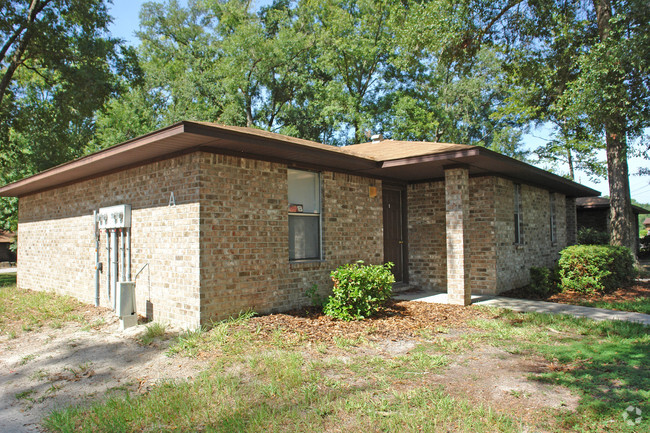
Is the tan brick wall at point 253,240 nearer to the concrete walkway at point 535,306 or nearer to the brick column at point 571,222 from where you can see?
the concrete walkway at point 535,306

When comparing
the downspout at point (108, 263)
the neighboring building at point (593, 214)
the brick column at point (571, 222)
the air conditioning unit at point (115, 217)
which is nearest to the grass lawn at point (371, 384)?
the air conditioning unit at point (115, 217)

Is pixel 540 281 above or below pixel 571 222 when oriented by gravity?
below

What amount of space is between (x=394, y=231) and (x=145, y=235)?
5824 millimetres

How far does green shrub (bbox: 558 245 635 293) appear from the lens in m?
10.3

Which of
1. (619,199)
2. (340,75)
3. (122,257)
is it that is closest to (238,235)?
(122,257)

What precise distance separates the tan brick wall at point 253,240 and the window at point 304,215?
15cm

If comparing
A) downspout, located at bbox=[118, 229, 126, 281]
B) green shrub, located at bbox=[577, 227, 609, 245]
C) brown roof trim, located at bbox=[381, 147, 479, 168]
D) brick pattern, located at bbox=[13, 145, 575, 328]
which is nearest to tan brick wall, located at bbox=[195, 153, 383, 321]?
brick pattern, located at bbox=[13, 145, 575, 328]

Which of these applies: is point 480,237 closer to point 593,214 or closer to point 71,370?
point 71,370

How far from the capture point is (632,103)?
1100cm

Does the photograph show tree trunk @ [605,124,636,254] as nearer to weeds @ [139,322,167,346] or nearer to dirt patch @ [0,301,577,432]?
dirt patch @ [0,301,577,432]

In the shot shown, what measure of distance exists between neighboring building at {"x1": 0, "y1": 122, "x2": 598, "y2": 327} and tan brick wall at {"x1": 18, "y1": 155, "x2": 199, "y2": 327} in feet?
0.10

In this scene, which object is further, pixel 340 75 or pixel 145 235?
pixel 340 75

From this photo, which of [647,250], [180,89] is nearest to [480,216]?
[180,89]

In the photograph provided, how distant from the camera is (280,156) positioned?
295 inches
